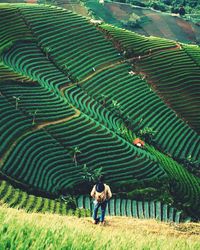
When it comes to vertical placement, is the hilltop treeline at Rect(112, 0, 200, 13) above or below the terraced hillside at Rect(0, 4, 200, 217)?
below

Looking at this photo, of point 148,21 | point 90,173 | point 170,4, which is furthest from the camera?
point 170,4

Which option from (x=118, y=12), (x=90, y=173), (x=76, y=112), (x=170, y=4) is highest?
(x=76, y=112)

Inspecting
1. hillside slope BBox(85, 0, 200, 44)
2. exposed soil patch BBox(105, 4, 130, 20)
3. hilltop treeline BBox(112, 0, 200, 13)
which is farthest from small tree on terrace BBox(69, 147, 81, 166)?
hilltop treeline BBox(112, 0, 200, 13)

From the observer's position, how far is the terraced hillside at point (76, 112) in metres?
23.3

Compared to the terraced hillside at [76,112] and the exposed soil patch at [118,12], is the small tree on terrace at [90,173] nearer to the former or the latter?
the terraced hillside at [76,112]

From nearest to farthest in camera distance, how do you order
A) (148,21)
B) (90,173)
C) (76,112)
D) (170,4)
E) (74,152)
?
(90,173) < (74,152) < (76,112) < (148,21) < (170,4)

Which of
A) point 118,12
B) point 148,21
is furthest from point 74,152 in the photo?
point 118,12

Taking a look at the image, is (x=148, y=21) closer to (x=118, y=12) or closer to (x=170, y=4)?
(x=118, y=12)

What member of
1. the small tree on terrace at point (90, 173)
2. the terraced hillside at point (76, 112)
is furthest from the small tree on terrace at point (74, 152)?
the small tree on terrace at point (90, 173)

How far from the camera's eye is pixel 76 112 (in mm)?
28031

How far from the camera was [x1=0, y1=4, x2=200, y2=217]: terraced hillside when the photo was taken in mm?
23344

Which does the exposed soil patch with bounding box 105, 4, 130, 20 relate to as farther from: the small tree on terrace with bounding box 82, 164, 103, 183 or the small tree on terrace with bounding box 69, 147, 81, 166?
the small tree on terrace with bounding box 82, 164, 103, 183

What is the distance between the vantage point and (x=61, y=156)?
936 inches

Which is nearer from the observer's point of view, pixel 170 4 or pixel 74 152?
pixel 74 152
